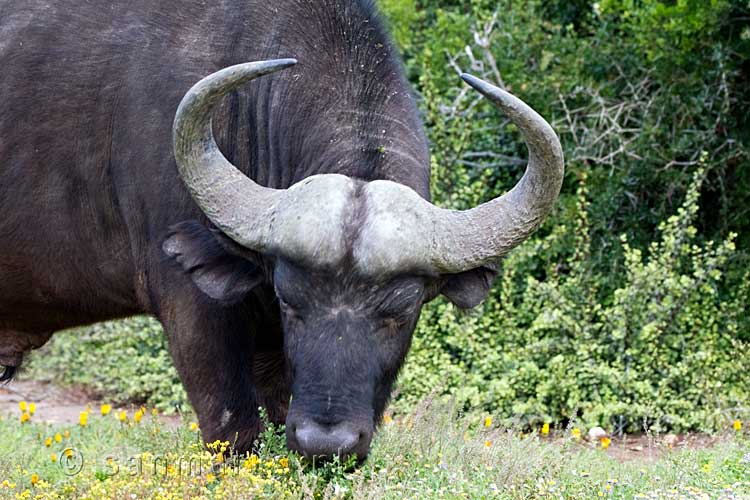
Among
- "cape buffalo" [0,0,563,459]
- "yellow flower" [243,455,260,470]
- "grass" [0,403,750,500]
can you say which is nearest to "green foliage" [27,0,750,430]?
"grass" [0,403,750,500]

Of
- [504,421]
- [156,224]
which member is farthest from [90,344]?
[156,224]

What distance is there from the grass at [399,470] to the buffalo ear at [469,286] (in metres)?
0.80

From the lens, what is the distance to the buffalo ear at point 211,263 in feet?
17.4

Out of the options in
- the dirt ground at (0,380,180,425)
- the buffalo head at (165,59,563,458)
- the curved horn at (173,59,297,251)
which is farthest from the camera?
the dirt ground at (0,380,180,425)

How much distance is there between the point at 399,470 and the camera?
5.31m

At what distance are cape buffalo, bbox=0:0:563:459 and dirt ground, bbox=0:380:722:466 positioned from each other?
257 cm

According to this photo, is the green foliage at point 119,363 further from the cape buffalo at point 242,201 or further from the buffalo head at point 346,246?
the buffalo head at point 346,246

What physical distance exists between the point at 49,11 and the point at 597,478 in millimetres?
3749

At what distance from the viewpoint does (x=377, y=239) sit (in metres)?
4.71

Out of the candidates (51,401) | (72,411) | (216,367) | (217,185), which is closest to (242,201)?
(217,185)

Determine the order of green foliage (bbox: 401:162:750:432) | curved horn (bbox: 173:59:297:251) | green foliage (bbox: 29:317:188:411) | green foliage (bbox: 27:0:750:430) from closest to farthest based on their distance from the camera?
curved horn (bbox: 173:59:297:251), green foliage (bbox: 401:162:750:432), green foliage (bbox: 27:0:750:430), green foliage (bbox: 29:317:188:411)

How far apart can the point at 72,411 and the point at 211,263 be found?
4.84 metres

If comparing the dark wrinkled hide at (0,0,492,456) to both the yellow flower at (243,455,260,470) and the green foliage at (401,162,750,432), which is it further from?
the green foliage at (401,162,750,432)

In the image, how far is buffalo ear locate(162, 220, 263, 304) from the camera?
209 inches
